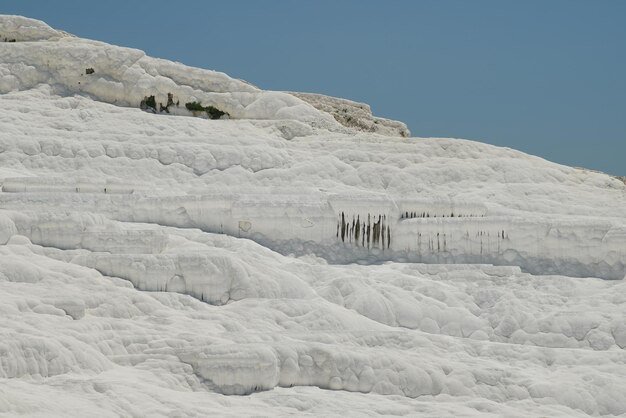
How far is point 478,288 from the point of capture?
1580 cm

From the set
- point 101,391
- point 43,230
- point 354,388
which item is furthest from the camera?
point 43,230

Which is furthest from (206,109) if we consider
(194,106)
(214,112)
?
(194,106)

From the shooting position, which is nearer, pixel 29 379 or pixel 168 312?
pixel 29 379

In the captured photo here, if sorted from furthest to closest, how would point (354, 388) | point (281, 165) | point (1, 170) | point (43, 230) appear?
point (281, 165) < point (1, 170) < point (43, 230) < point (354, 388)

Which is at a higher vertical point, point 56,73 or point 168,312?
point 56,73

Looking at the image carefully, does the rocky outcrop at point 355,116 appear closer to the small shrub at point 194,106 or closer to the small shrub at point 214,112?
the small shrub at point 214,112

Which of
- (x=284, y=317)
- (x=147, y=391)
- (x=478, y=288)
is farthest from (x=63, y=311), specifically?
(x=478, y=288)

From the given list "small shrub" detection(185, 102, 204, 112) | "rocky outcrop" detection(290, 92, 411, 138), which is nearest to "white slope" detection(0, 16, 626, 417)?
"small shrub" detection(185, 102, 204, 112)

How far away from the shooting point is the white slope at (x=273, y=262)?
1123 centimetres

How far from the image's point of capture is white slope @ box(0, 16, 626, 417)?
11.2 m

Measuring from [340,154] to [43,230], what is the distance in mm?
8848

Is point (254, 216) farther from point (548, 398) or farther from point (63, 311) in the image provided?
point (548, 398)

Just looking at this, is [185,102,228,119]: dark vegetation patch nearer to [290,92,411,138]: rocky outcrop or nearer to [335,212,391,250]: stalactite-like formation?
[290,92,411,138]: rocky outcrop

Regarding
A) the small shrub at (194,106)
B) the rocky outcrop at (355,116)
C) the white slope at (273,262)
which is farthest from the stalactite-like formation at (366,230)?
the rocky outcrop at (355,116)
